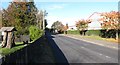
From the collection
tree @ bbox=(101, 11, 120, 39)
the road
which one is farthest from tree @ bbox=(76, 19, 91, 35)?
the road

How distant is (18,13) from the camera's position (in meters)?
71.8

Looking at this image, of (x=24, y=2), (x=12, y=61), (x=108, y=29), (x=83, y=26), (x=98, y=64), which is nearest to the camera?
(x=12, y=61)

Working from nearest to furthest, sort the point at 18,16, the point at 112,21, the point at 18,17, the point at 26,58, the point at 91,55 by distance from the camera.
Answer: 1. the point at 26,58
2. the point at 91,55
3. the point at 112,21
4. the point at 18,16
5. the point at 18,17

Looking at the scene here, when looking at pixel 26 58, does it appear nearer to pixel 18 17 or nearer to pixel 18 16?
pixel 18 16

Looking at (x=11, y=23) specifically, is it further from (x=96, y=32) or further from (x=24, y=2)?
(x=96, y=32)

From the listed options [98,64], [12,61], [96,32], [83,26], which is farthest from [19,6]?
[12,61]

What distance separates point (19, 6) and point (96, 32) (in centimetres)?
2390

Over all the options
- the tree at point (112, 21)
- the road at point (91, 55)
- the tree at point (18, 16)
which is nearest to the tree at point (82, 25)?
the tree at point (18, 16)

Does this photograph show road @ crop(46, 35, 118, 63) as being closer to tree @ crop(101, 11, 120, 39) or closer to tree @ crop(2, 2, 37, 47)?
tree @ crop(101, 11, 120, 39)

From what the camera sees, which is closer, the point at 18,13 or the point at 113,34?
the point at 113,34

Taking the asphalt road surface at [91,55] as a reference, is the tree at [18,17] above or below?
above

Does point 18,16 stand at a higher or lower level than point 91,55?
higher

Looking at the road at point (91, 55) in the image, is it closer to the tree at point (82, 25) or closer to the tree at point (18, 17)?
the tree at point (18, 17)

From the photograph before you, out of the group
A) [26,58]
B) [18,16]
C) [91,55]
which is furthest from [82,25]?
[26,58]
